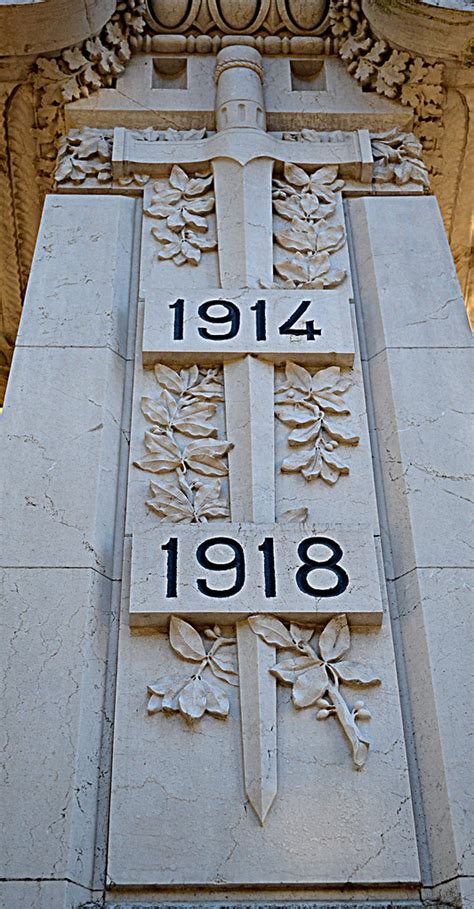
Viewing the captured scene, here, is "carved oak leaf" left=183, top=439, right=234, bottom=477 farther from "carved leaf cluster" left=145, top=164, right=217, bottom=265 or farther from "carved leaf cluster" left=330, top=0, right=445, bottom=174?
"carved leaf cluster" left=330, top=0, right=445, bottom=174

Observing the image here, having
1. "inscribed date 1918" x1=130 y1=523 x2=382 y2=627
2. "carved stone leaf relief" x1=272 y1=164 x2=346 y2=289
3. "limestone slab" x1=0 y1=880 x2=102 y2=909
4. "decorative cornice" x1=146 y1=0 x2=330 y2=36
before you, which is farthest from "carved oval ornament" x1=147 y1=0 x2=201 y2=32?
"limestone slab" x1=0 y1=880 x2=102 y2=909

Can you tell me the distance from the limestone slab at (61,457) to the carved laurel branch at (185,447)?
235 mm

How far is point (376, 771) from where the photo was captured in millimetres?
5191

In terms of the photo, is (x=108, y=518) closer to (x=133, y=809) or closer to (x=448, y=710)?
(x=133, y=809)

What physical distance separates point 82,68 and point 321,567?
Answer: 4636mm

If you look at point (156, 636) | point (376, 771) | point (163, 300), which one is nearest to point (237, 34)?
point (163, 300)

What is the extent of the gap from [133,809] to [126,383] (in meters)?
2.68

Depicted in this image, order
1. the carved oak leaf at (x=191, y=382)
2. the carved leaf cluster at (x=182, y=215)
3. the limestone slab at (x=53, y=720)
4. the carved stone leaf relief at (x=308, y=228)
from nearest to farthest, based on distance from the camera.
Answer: the limestone slab at (x=53, y=720), the carved oak leaf at (x=191, y=382), the carved stone leaf relief at (x=308, y=228), the carved leaf cluster at (x=182, y=215)

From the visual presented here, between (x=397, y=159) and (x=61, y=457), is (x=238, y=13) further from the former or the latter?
(x=61, y=457)

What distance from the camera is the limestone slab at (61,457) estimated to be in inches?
230

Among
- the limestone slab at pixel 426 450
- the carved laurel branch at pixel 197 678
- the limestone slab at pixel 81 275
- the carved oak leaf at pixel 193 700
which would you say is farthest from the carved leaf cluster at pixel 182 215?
the carved oak leaf at pixel 193 700

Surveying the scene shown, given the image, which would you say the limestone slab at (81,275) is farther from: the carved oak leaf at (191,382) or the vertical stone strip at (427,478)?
the vertical stone strip at (427,478)

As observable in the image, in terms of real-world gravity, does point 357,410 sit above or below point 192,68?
below

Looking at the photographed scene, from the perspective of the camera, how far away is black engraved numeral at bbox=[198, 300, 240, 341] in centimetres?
682
